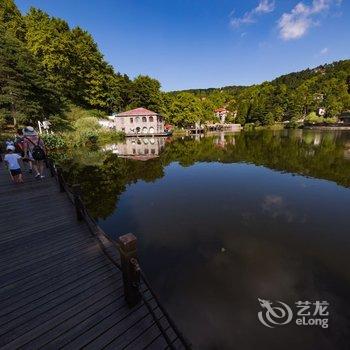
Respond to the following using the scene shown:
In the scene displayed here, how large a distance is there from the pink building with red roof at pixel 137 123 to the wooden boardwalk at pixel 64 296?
52515 millimetres

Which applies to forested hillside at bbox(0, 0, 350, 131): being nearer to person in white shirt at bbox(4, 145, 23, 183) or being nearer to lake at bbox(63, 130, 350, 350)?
lake at bbox(63, 130, 350, 350)

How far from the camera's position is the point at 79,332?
3.85 m

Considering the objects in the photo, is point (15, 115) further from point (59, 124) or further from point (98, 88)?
point (98, 88)

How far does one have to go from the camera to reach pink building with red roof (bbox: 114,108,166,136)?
5806cm

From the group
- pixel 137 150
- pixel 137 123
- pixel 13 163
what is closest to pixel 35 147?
pixel 13 163

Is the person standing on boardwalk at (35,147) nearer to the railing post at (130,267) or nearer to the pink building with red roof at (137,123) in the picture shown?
the railing post at (130,267)

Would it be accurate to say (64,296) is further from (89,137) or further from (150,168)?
(89,137)

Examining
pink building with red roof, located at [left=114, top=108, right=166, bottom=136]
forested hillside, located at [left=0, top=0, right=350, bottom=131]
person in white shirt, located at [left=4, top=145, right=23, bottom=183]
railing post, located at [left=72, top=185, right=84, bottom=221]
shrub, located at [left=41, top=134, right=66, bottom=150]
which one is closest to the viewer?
railing post, located at [left=72, top=185, right=84, bottom=221]

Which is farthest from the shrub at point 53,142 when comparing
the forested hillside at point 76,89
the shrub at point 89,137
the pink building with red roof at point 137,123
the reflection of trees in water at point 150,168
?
the pink building with red roof at point 137,123

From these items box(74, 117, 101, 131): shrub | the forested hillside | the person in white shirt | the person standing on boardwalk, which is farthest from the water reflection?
the person in white shirt

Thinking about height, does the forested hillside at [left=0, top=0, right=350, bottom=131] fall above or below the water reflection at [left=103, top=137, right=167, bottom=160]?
above

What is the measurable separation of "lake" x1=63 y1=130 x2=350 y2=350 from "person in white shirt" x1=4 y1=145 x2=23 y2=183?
3.97m

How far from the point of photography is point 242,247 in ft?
28.8

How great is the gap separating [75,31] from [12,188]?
58.3 m
